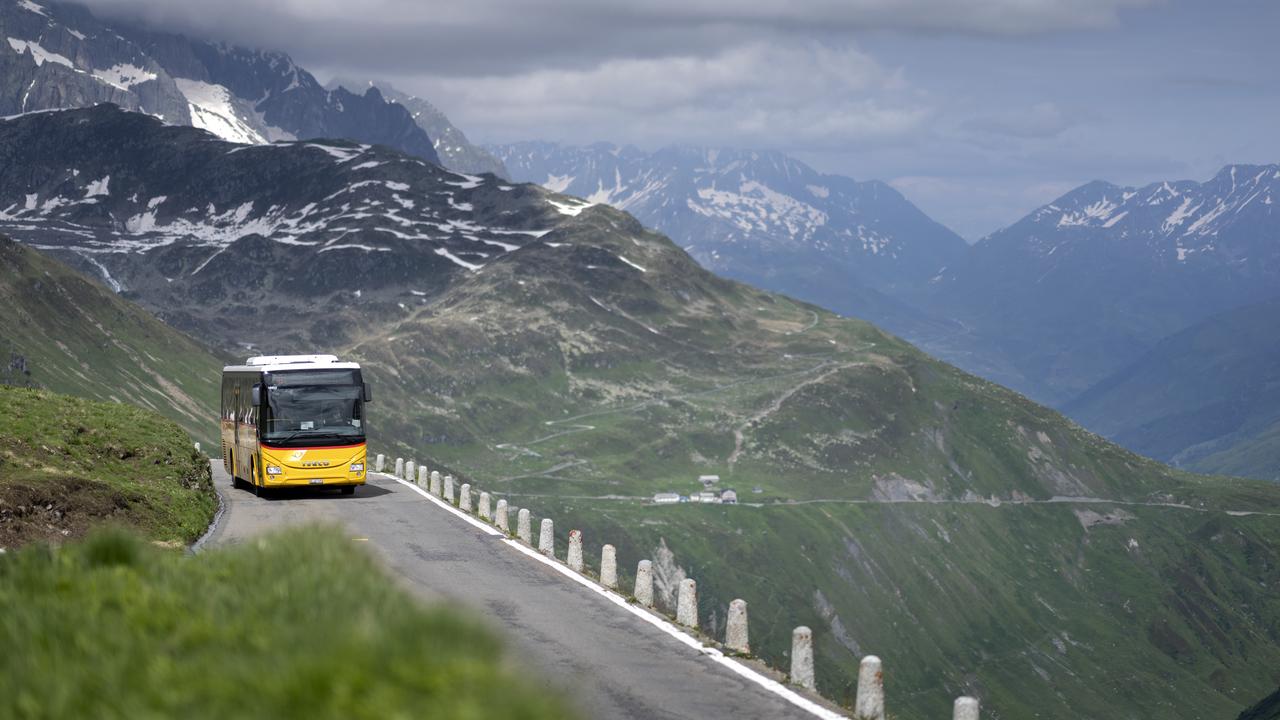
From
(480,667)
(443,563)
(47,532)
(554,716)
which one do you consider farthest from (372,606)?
(47,532)

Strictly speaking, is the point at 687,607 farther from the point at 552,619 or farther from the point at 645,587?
the point at 552,619

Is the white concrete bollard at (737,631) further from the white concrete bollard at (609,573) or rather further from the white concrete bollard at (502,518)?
the white concrete bollard at (502,518)

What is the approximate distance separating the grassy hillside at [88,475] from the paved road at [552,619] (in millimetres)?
1879

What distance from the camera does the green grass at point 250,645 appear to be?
8320 millimetres

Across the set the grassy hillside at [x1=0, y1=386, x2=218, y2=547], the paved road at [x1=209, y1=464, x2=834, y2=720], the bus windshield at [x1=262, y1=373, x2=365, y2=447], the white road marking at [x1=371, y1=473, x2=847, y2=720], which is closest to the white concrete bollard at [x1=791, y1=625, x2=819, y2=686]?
the white road marking at [x1=371, y1=473, x2=847, y2=720]

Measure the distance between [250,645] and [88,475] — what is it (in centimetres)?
3260

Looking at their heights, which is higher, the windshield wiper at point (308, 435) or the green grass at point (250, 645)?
the green grass at point (250, 645)

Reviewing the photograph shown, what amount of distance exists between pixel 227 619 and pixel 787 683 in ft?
42.3

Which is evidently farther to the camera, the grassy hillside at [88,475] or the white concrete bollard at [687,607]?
the grassy hillside at [88,475]

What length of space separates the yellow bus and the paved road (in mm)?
1555

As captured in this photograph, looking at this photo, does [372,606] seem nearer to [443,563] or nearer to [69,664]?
[69,664]

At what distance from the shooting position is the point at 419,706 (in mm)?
8102

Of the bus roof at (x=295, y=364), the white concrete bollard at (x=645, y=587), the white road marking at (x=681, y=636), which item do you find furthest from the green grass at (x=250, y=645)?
the bus roof at (x=295, y=364)

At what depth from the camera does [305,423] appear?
159 feet
